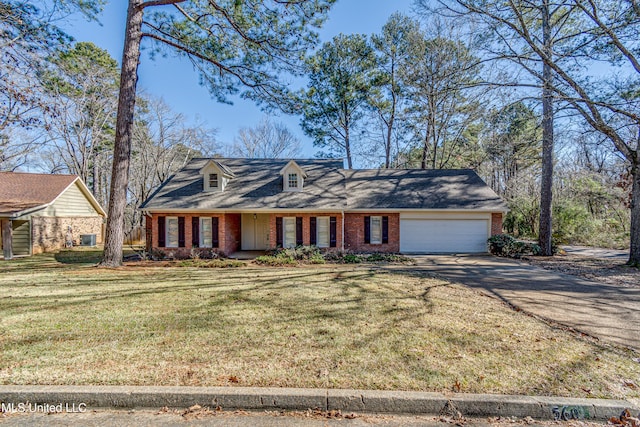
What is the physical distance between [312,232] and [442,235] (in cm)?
718

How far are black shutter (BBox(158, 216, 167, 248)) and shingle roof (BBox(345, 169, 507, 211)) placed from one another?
9479mm

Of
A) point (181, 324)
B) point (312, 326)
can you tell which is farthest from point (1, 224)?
→ point (312, 326)

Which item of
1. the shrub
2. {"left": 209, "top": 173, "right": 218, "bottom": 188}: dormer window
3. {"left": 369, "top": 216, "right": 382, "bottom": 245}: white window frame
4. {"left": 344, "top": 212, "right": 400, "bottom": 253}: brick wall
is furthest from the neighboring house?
{"left": 369, "top": 216, "right": 382, "bottom": 245}: white window frame

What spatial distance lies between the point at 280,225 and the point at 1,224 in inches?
604

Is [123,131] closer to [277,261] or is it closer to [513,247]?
[277,261]

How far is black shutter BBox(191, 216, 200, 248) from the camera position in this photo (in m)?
14.7

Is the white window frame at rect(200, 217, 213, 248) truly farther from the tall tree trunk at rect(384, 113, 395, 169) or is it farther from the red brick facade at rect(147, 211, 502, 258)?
the tall tree trunk at rect(384, 113, 395, 169)

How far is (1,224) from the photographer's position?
A: 52.5 ft

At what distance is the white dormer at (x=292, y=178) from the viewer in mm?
16016

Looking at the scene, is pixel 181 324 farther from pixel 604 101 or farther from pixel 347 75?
A: pixel 347 75

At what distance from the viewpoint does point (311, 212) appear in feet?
48.9

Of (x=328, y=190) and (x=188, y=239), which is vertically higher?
(x=328, y=190)

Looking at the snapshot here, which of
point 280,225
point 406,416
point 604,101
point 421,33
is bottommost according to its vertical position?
point 406,416

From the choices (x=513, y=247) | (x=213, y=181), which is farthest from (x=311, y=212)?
(x=513, y=247)
